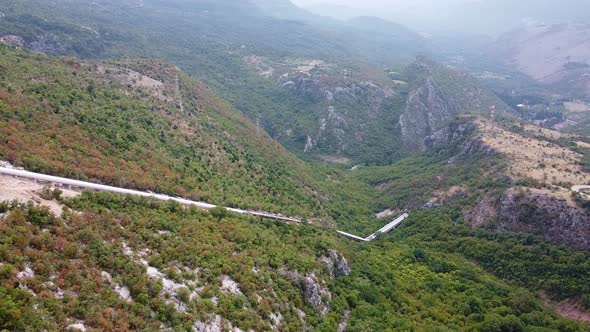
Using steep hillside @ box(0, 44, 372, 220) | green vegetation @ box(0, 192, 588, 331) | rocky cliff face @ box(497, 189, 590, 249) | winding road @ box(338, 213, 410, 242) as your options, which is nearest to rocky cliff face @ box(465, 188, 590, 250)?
rocky cliff face @ box(497, 189, 590, 249)

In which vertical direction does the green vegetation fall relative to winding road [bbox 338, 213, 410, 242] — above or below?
above

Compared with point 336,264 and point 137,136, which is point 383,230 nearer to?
point 336,264

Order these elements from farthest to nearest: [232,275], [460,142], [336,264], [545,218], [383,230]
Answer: [460,142] < [383,230] < [545,218] < [336,264] < [232,275]

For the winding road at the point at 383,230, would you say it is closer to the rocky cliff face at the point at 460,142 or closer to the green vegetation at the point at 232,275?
the green vegetation at the point at 232,275

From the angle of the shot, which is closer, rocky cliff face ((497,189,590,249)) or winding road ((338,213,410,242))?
rocky cliff face ((497,189,590,249))

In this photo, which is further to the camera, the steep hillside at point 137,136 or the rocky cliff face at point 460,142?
the rocky cliff face at point 460,142

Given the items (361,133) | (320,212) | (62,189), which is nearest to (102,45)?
(361,133)

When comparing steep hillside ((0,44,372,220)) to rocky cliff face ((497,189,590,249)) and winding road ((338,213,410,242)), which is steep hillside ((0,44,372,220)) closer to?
winding road ((338,213,410,242))

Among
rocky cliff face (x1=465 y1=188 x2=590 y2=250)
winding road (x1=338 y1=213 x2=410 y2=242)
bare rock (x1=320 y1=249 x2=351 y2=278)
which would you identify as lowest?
winding road (x1=338 y1=213 x2=410 y2=242)

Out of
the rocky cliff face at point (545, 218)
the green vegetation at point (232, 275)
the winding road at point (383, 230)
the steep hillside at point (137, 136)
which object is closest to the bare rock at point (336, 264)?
the green vegetation at point (232, 275)

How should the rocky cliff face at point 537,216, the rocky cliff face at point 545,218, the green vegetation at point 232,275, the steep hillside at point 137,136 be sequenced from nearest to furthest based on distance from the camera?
1. the green vegetation at point 232,275
2. the steep hillside at point 137,136
3. the rocky cliff face at point 545,218
4. the rocky cliff face at point 537,216

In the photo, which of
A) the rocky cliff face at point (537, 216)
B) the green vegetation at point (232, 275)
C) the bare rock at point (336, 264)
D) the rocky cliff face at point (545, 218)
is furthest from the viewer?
the rocky cliff face at point (537, 216)

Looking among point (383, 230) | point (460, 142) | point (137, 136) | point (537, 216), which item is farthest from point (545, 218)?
point (137, 136)
